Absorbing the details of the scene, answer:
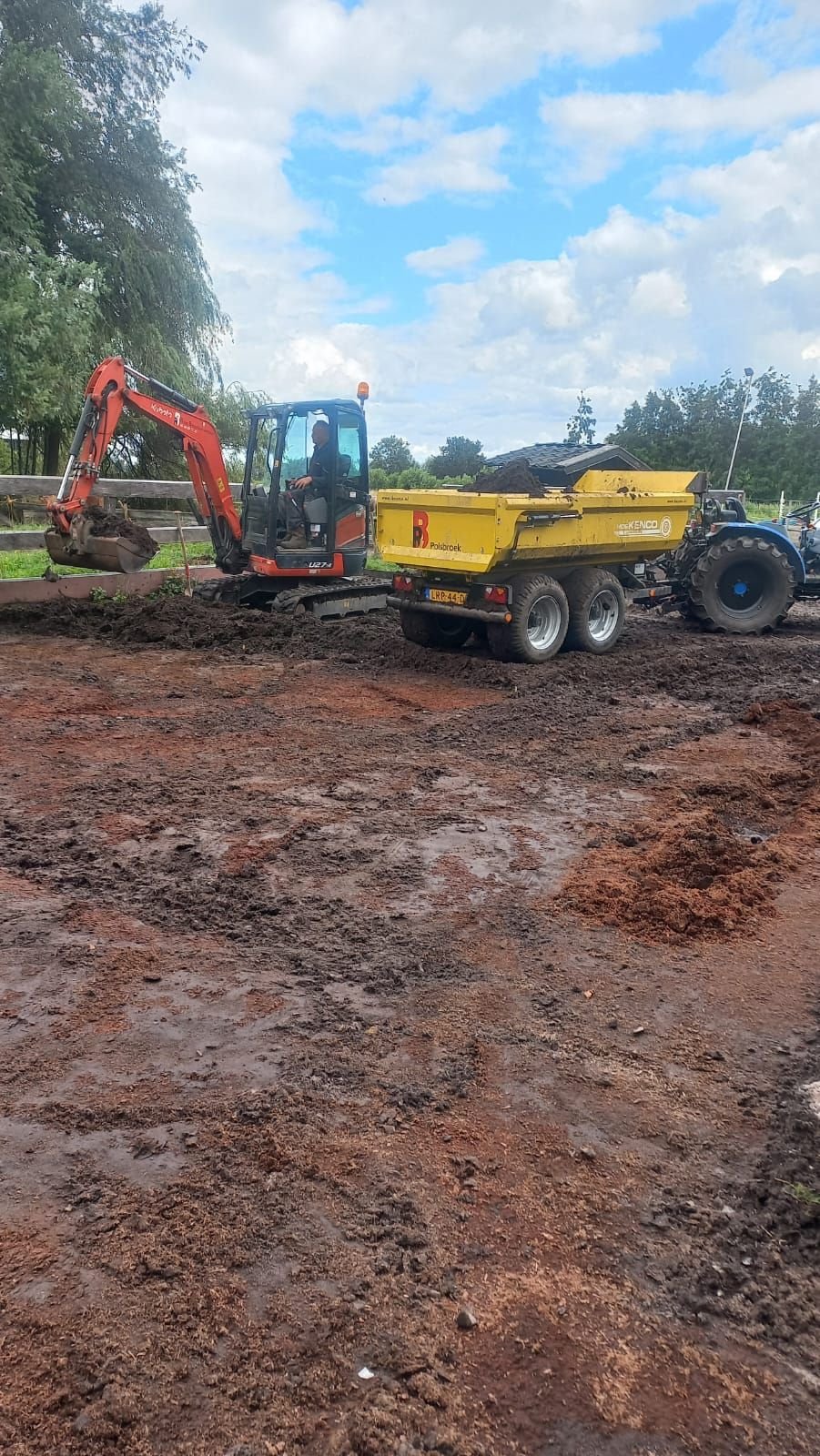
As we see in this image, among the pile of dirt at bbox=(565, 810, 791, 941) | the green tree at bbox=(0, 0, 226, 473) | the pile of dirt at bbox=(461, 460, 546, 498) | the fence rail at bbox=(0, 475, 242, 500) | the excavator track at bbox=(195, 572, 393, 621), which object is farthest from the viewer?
the green tree at bbox=(0, 0, 226, 473)

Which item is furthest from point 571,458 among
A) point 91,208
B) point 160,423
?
point 91,208

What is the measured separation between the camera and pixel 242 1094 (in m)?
2.97

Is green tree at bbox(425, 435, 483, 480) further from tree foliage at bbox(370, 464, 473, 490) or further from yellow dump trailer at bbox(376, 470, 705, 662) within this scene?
yellow dump trailer at bbox(376, 470, 705, 662)

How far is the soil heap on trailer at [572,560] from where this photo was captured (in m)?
9.01

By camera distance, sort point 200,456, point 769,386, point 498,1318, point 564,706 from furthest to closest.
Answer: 1. point 769,386
2. point 200,456
3. point 564,706
4. point 498,1318

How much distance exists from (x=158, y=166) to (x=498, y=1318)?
22.6 metres

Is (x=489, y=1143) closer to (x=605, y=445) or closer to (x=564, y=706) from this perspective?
(x=564, y=706)

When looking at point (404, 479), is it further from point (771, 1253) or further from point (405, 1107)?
point (771, 1253)

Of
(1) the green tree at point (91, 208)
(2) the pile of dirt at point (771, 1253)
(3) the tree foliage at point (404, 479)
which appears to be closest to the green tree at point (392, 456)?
(3) the tree foliage at point (404, 479)

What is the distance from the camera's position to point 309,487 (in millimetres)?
11312

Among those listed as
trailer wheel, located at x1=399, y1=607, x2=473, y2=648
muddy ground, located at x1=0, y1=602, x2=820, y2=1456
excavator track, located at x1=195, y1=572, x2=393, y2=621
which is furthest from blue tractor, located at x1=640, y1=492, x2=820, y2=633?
muddy ground, located at x1=0, y1=602, x2=820, y2=1456

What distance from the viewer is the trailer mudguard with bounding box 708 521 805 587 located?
11680 mm

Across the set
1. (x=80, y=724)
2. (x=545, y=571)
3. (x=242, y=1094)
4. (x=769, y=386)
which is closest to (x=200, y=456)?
(x=545, y=571)

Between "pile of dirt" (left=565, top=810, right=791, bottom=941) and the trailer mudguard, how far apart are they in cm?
739
